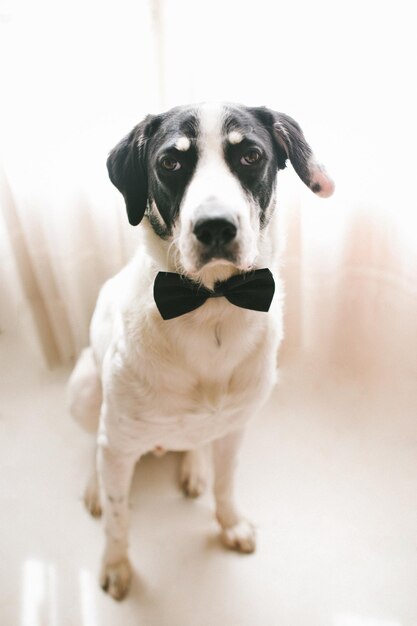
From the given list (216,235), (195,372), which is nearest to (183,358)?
(195,372)

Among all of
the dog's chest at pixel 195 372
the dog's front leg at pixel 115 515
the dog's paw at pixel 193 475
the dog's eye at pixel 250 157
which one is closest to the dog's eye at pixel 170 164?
the dog's eye at pixel 250 157

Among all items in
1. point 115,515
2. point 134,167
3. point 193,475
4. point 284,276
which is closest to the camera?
point 134,167

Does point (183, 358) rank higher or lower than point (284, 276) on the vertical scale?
higher

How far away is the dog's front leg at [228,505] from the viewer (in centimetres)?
121

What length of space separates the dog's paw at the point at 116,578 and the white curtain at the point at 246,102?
2.70 feet

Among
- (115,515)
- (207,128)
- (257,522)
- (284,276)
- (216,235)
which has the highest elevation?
(207,128)

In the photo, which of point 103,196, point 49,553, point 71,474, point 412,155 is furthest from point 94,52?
point 49,553

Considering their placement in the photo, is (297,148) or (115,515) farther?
(115,515)

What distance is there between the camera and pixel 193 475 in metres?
1.42

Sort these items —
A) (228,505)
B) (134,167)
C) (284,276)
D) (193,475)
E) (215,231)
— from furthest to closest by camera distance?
(284,276) → (193,475) → (228,505) → (134,167) → (215,231)

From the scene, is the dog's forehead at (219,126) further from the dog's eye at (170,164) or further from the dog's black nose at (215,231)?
the dog's black nose at (215,231)

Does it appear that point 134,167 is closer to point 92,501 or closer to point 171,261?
point 171,261

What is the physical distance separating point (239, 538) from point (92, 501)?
1.32ft

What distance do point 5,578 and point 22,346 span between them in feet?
2.46
